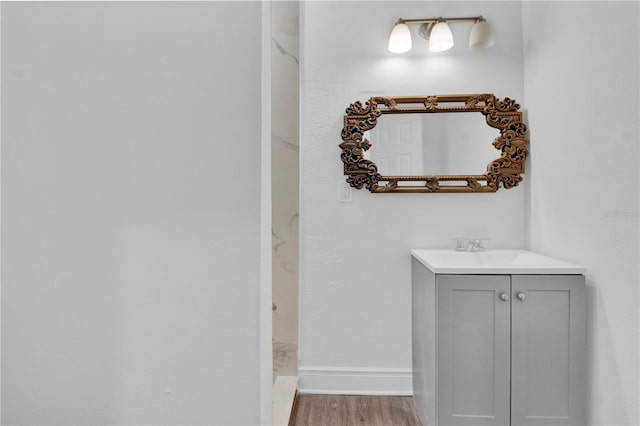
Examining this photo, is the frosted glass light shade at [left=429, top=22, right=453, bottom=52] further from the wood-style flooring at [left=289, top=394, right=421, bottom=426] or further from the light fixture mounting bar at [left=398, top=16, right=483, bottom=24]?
the wood-style flooring at [left=289, top=394, right=421, bottom=426]

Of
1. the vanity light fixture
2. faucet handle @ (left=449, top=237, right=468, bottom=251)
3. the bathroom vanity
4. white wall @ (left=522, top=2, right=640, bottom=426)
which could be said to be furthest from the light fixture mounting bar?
the bathroom vanity

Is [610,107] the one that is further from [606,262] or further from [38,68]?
[38,68]

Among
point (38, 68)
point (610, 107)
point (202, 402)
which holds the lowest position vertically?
point (202, 402)

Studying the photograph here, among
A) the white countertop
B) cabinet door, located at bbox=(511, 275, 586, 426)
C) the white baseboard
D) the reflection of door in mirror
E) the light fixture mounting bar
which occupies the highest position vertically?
the light fixture mounting bar

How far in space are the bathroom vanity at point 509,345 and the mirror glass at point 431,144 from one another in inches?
29.5

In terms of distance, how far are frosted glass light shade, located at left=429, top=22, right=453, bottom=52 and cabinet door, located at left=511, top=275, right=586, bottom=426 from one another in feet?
4.27

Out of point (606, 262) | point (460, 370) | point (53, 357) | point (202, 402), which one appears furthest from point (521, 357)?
point (53, 357)

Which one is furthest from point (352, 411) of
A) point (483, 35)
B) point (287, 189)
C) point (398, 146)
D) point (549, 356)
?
point (483, 35)

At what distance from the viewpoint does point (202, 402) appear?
1.66 feet

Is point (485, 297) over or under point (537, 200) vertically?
under

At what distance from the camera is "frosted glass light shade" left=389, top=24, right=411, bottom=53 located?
213 centimetres

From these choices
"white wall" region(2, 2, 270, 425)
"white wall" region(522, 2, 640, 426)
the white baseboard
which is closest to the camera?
"white wall" region(2, 2, 270, 425)

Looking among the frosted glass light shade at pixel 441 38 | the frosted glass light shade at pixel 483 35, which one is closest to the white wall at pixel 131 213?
the frosted glass light shade at pixel 441 38

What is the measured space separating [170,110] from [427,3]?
7.17ft
